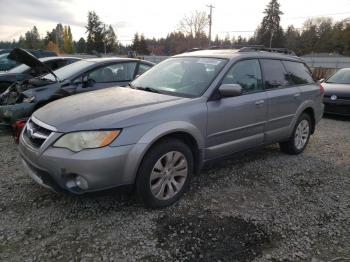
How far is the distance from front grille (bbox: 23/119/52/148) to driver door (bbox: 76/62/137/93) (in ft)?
9.05

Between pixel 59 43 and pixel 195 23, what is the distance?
151ft

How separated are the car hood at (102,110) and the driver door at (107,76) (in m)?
2.28

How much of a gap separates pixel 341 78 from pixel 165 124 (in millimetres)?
8535

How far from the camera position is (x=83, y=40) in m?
86.4

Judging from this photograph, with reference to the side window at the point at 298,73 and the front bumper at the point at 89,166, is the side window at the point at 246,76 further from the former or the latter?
the front bumper at the point at 89,166

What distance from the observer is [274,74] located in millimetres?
4961

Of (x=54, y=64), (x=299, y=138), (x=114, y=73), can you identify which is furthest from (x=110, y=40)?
(x=299, y=138)

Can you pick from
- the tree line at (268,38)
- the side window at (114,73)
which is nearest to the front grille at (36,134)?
the side window at (114,73)

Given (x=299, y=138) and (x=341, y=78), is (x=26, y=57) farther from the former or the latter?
(x=341, y=78)

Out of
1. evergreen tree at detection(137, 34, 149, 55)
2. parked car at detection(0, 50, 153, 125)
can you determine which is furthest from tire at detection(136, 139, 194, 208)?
evergreen tree at detection(137, 34, 149, 55)

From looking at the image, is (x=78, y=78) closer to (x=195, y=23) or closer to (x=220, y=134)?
(x=220, y=134)

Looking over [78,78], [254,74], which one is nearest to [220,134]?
[254,74]

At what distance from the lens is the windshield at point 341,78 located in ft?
32.4

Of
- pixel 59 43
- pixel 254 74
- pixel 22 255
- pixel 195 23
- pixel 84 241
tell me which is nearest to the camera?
pixel 22 255
